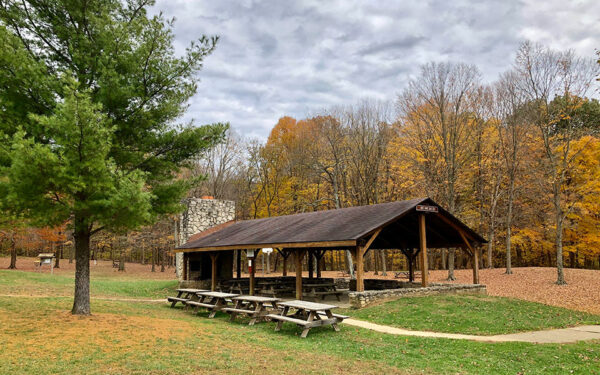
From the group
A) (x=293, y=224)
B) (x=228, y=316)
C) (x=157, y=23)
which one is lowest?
(x=228, y=316)

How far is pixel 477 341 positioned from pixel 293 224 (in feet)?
30.9

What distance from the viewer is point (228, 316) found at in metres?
11.9

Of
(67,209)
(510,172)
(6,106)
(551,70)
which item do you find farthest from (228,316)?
(510,172)

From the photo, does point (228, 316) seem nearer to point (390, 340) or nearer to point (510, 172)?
point (390, 340)

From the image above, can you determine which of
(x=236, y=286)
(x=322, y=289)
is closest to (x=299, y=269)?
(x=322, y=289)

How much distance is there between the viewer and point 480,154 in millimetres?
25359

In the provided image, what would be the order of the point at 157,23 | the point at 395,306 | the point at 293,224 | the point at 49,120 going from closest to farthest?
the point at 49,120 → the point at 157,23 → the point at 395,306 → the point at 293,224

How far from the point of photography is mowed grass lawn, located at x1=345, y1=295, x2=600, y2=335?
9.54 m

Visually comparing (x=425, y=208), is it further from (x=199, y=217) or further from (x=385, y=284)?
(x=199, y=217)

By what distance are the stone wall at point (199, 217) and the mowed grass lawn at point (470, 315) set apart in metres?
15.0

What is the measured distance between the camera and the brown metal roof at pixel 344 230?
1262 cm

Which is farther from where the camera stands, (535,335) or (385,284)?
(385,284)

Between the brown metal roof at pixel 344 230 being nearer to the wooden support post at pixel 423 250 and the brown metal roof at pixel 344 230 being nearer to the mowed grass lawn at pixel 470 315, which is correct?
the wooden support post at pixel 423 250

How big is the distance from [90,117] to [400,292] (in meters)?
10.4
